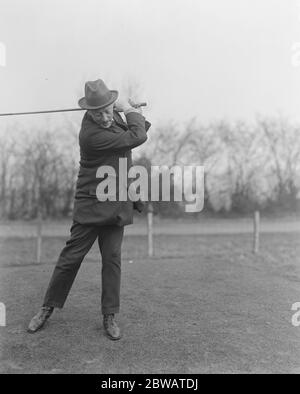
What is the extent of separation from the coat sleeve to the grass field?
4.37 ft

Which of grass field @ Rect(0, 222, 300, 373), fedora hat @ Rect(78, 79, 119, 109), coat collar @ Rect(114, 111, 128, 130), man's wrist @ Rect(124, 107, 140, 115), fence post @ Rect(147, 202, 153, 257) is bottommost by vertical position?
grass field @ Rect(0, 222, 300, 373)

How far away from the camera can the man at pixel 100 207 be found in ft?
11.1

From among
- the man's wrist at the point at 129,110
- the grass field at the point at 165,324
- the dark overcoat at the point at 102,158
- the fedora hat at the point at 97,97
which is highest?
the fedora hat at the point at 97,97

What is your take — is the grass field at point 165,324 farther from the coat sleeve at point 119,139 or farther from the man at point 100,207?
the coat sleeve at point 119,139

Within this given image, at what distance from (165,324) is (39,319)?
93cm

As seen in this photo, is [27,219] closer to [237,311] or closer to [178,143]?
[178,143]

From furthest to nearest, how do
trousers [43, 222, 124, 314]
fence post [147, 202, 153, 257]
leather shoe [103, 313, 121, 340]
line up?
fence post [147, 202, 153, 257] < trousers [43, 222, 124, 314] < leather shoe [103, 313, 121, 340]

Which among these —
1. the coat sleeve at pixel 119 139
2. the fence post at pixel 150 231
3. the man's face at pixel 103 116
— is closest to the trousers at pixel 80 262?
the coat sleeve at pixel 119 139

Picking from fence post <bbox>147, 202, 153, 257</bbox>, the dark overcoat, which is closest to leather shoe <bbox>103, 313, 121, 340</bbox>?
the dark overcoat

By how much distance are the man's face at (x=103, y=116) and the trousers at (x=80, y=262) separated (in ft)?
2.46

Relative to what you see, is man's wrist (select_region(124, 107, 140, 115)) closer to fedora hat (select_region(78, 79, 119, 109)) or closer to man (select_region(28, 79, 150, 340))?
man (select_region(28, 79, 150, 340))

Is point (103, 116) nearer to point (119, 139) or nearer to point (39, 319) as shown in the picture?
point (119, 139)

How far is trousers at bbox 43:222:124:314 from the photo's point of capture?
3.48 meters
